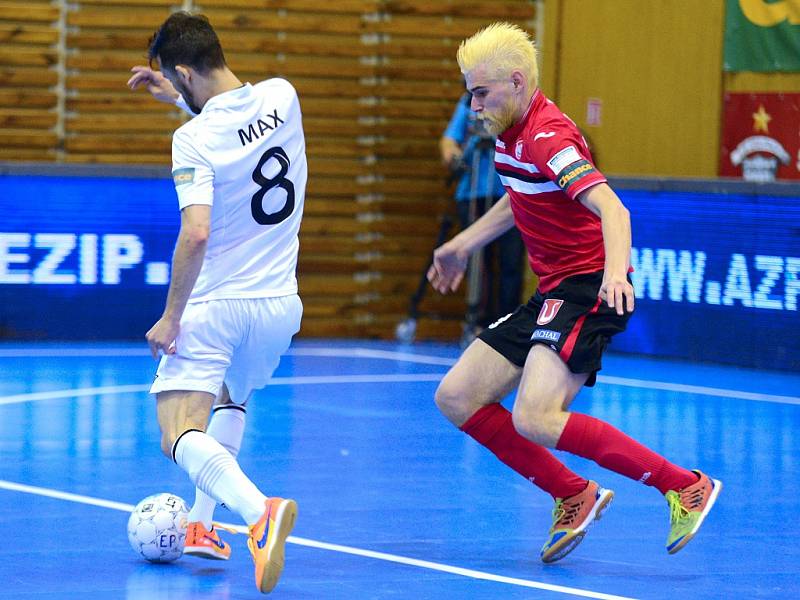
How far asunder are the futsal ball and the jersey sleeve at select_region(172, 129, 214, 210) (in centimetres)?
111

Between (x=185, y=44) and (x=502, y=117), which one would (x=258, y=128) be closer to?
(x=185, y=44)

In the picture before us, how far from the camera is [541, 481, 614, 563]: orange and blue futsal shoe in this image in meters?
5.23

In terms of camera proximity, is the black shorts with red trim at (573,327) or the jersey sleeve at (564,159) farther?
the black shorts with red trim at (573,327)

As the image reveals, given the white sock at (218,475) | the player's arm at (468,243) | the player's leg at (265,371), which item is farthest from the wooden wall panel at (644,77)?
the white sock at (218,475)

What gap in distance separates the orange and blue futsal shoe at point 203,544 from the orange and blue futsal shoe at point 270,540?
0.61m

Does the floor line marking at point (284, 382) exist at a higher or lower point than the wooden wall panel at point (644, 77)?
lower

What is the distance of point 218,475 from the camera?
4680mm

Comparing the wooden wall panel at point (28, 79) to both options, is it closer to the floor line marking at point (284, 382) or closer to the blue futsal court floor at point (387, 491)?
the blue futsal court floor at point (387, 491)

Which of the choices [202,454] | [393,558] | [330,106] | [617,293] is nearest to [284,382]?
[330,106]

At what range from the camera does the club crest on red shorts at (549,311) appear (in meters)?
5.23

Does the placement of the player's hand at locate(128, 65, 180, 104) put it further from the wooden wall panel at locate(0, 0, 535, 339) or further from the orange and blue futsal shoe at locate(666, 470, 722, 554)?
the wooden wall panel at locate(0, 0, 535, 339)

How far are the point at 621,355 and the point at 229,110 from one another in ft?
25.8

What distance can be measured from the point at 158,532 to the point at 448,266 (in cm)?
148

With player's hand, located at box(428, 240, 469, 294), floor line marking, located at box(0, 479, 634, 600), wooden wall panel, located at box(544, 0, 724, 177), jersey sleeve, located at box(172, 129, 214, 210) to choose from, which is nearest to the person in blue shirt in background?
wooden wall panel, located at box(544, 0, 724, 177)
